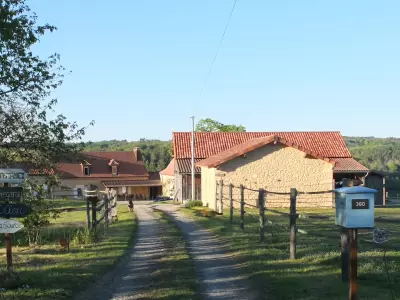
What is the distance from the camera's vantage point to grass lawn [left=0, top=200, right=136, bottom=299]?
→ 8.96 m

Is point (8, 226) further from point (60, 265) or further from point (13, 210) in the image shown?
point (60, 265)

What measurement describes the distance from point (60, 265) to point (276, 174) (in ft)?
74.9

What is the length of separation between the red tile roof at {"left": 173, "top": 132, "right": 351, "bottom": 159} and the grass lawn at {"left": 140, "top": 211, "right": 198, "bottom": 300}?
28.2 metres

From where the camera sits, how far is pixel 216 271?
1095 cm

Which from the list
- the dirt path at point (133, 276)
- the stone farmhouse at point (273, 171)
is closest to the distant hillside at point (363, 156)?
the stone farmhouse at point (273, 171)

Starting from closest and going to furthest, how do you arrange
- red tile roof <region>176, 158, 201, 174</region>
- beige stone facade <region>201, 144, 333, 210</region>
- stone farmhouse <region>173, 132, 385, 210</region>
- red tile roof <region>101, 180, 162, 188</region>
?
stone farmhouse <region>173, 132, 385, 210</region> → beige stone facade <region>201, 144, 333, 210</region> → red tile roof <region>176, 158, 201, 174</region> → red tile roof <region>101, 180, 162, 188</region>

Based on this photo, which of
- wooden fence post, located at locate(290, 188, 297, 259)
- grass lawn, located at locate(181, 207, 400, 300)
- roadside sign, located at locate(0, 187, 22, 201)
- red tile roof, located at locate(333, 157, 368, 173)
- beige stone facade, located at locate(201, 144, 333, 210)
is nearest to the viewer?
grass lawn, located at locate(181, 207, 400, 300)

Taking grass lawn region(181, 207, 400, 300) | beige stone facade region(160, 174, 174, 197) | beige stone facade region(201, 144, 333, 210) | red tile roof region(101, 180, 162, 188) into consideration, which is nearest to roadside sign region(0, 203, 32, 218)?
grass lawn region(181, 207, 400, 300)

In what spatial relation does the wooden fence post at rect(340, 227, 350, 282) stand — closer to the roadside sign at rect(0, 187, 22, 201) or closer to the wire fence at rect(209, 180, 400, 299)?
the wire fence at rect(209, 180, 400, 299)

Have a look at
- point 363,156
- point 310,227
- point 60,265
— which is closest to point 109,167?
point 310,227

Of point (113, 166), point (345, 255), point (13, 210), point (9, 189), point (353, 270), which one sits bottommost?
point (345, 255)

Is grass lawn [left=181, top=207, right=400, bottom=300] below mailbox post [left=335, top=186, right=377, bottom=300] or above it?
below

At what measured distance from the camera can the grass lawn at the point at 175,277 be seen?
868cm

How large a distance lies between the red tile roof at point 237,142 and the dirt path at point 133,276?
27275 mm
